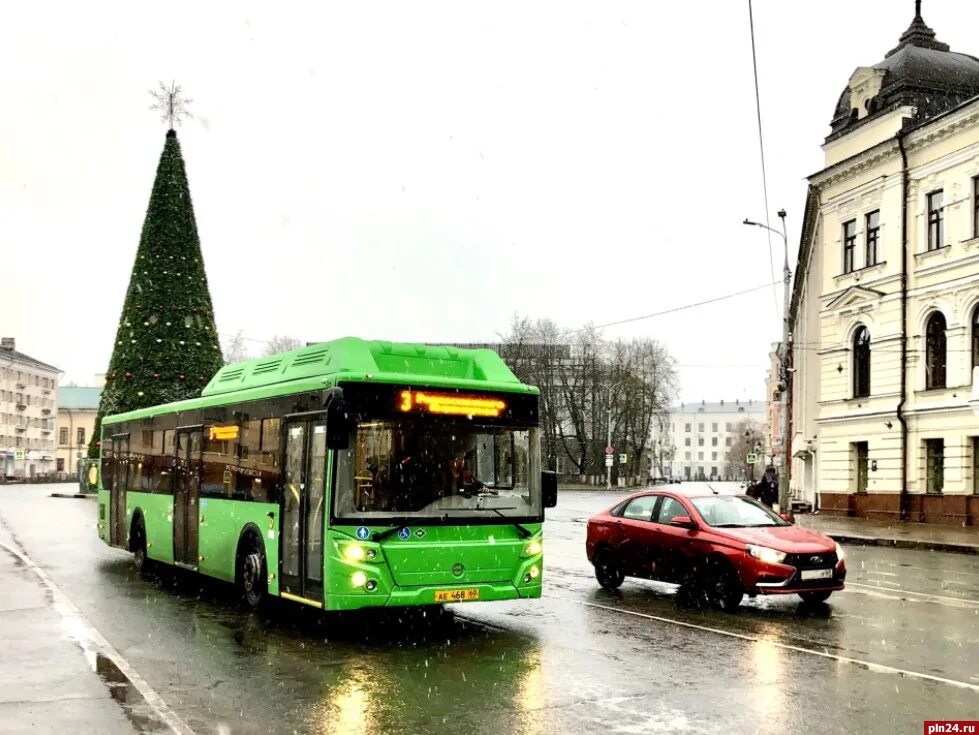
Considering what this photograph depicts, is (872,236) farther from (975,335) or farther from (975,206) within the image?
(975,335)

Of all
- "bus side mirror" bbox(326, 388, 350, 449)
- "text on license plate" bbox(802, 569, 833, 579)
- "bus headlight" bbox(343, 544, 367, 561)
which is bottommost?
"text on license plate" bbox(802, 569, 833, 579)

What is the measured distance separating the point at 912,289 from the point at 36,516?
2996 cm

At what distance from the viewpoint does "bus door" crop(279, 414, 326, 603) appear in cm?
1087

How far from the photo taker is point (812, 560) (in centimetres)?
1291

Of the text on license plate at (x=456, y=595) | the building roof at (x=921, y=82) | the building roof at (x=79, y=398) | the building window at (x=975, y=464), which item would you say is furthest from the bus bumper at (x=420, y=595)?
the building roof at (x=79, y=398)

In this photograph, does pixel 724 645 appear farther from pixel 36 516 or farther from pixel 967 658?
pixel 36 516

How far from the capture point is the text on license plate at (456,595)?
1087 centimetres

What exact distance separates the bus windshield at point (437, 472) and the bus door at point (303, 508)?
38 centimetres

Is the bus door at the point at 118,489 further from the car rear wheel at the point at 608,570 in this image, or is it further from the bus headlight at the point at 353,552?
the bus headlight at the point at 353,552

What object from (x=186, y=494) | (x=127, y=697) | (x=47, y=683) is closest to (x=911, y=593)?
(x=186, y=494)

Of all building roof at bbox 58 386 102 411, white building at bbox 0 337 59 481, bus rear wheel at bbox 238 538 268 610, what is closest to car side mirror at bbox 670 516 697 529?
bus rear wheel at bbox 238 538 268 610

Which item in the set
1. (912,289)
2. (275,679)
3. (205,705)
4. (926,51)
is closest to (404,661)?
(275,679)

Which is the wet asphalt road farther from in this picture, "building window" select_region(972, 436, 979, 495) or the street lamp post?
"building window" select_region(972, 436, 979, 495)

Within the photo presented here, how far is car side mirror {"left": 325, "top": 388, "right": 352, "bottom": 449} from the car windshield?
17.7 feet
